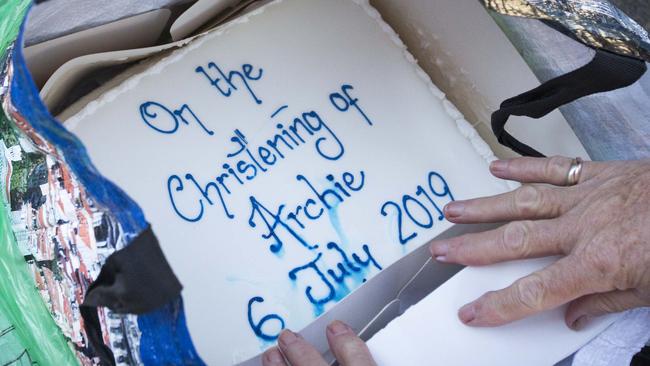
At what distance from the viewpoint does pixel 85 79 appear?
731 millimetres

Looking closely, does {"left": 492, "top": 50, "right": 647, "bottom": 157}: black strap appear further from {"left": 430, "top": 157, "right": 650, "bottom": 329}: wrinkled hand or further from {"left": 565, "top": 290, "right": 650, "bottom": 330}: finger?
{"left": 565, "top": 290, "right": 650, "bottom": 330}: finger

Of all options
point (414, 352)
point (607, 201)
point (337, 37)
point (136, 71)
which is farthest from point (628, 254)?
point (136, 71)

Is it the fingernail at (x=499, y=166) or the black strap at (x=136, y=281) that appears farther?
the fingernail at (x=499, y=166)

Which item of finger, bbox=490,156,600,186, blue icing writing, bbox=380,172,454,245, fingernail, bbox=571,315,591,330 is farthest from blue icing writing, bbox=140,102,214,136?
fingernail, bbox=571,315,591,330

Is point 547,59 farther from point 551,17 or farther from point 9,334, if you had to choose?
point 9,334

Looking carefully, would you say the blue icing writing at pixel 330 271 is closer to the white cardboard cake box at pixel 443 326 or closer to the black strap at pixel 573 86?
the white cardboard cake box at pixel 443 326

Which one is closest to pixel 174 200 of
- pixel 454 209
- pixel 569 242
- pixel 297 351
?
pixel 297 351

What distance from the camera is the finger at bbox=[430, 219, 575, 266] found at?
641 millimetres

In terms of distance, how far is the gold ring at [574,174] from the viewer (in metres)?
0.69

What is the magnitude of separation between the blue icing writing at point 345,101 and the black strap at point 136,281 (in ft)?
1.27

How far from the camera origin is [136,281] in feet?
1.39

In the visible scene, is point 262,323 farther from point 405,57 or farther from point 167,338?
point 405,57

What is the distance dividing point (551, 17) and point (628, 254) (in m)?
0.24

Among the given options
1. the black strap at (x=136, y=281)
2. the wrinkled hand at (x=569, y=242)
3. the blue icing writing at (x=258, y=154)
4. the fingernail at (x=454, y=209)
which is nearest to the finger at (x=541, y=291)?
the wrinkled hand at (x=569, y=242)
